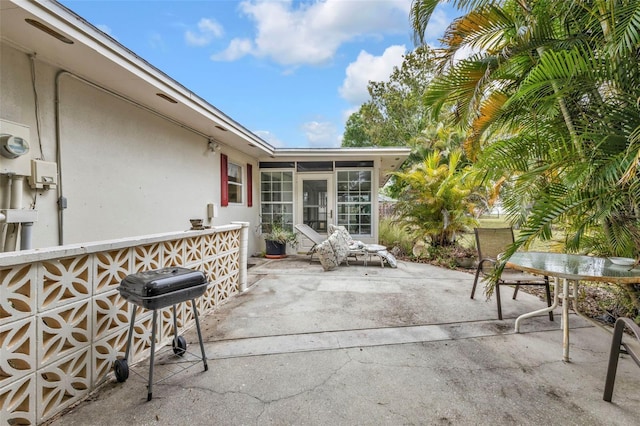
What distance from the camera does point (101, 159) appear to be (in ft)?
10.7

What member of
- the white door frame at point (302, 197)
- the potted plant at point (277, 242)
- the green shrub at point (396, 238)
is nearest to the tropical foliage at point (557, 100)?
the green shrub at point (396, 238)

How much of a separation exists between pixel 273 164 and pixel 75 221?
210 inches

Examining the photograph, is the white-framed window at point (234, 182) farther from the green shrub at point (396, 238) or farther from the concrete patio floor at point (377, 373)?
the green shrub at point (396, 238)

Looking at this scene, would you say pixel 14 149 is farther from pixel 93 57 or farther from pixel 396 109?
pixel 396 109

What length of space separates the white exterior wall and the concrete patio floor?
1.67 metres

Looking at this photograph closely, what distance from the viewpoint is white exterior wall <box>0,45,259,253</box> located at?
2.59 metres

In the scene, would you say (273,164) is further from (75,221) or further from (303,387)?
(303,387)

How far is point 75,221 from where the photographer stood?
2.98m

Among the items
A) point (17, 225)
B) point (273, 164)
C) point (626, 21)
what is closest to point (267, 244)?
point (273, 164)

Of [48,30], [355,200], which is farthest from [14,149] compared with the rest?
[355,200]

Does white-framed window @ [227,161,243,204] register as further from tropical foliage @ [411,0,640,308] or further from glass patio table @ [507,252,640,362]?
glass patio table @ [507,252,640,362]

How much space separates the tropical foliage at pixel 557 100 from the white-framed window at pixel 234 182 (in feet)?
15.4

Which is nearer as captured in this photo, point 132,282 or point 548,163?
point 132,282

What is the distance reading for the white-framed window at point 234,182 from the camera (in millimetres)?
A: 6593
